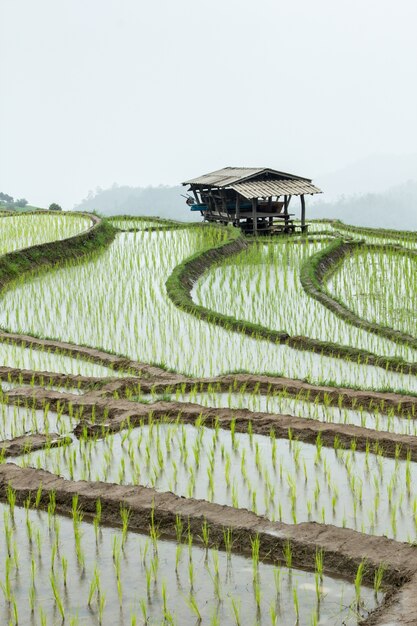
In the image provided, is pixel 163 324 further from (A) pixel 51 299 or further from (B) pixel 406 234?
(B) pixel 406 234

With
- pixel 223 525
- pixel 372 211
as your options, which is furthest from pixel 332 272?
pixel 372 211

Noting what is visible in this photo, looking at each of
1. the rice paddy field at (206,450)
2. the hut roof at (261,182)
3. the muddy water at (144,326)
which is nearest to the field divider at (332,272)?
the rice paddy field at (206,450)

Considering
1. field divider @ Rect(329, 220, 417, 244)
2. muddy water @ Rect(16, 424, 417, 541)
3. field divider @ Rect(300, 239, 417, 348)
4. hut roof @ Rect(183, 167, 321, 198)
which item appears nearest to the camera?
muddy water @ Rect(16, 424, 417, 541)

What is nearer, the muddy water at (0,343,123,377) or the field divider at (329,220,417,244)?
the muddy water at (0,343,123,377)

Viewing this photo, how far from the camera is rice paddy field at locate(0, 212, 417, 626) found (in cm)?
363

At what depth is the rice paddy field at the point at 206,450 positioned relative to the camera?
11.9 feet

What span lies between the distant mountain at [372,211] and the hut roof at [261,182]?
45041 millimetres

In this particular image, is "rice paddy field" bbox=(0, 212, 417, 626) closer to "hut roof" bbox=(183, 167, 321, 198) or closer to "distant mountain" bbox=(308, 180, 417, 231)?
"hut roof" bbox=(183, 167, 321, 198)

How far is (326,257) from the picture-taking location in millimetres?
12492

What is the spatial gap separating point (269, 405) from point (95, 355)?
6.42ft

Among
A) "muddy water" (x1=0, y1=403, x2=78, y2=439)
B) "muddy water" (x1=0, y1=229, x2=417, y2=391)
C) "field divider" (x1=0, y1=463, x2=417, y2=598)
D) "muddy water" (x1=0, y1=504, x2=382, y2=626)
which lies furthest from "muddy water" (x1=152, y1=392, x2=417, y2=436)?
"muddy water" (x1=0, y1=504, x2=382, y2=626)

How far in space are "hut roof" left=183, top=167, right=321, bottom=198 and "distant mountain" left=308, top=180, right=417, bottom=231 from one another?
45.0 meters

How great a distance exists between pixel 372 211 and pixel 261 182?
4919 cm

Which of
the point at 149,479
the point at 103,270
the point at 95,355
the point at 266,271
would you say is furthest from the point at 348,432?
the point at 103,270
